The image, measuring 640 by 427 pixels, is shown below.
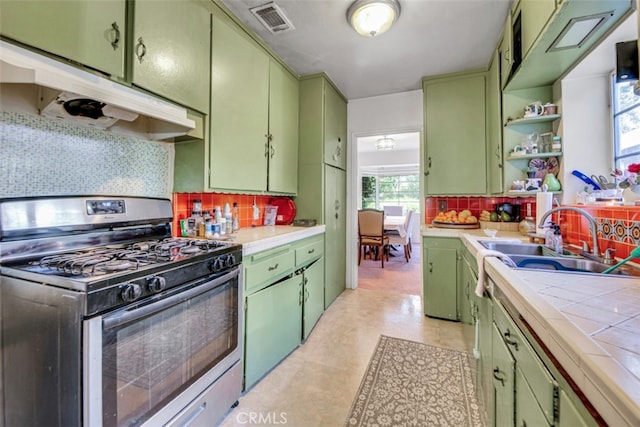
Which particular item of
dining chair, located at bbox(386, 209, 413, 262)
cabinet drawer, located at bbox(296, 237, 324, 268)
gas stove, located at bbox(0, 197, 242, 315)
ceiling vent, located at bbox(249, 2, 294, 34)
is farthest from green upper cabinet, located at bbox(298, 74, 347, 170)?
dining chair, located at bbox(386, 209, 413, 262)

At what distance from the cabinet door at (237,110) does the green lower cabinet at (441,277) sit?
1.72 m

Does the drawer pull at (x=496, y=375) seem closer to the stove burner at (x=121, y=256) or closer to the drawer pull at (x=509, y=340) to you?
the drawer pull at (x=509, y=340)

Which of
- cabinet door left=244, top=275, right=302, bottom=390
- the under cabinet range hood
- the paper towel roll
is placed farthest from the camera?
the paper towel roll

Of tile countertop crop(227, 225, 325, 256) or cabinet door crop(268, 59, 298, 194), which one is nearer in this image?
tile countertop crop(227, 225, 325, 256)

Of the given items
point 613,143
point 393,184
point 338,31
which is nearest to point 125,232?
point 338,31

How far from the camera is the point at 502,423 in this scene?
981mm

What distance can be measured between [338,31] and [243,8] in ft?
2.31

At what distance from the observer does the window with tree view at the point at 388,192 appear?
7.59 m

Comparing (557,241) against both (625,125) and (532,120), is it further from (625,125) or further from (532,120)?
(532,120)

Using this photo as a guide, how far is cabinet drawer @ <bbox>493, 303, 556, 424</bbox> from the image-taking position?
2.01ft

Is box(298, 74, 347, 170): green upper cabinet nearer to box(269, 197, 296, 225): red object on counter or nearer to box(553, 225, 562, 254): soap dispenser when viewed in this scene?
box(269, 197, 296, 225): red object on counter

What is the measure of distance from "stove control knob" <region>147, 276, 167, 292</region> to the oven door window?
2.0 inches

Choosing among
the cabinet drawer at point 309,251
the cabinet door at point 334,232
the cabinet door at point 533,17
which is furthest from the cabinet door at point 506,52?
the cabinet drawer at point 309,251

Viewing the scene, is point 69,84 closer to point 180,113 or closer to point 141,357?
point 180,113
